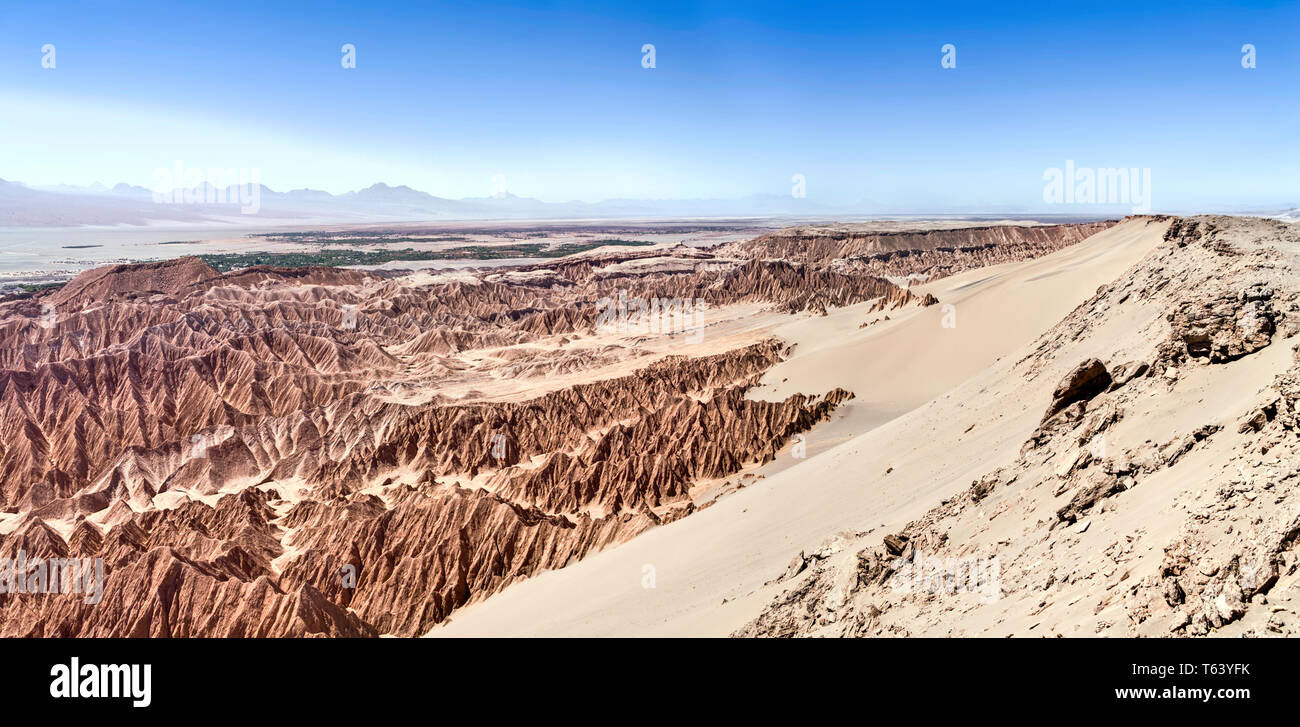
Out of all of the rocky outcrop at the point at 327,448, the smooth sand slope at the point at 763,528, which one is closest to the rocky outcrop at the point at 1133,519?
the smooth sand slope at the point at 763,528

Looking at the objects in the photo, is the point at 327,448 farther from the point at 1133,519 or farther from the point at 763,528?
the point at 1133,519

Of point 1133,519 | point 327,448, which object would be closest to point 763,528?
point 1133,519

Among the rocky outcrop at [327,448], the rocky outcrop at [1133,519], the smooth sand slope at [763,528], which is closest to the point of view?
the rocky outcrop at [1133,519]

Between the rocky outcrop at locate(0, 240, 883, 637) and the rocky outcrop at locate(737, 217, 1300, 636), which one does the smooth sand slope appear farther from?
the rocky outcrop at locate(0, 240, 883, 637)

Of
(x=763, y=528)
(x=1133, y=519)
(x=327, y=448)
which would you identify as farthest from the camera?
(x=327, y=448)

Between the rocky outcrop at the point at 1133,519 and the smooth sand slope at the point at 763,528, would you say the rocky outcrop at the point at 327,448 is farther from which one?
the rocky outcrop at the point at 1133,519

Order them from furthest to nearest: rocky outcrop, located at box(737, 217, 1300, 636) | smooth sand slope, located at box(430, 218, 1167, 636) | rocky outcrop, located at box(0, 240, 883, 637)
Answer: rocky outcrop, located at box(0, 240, 883, 637) < smooth sand slope, located at box(430, 218, 1167, 636) < rocky outcrop, located at box(737, 217, 1300, 636)

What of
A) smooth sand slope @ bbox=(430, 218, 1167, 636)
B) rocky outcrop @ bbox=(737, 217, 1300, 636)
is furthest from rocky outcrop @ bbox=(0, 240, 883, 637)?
rocky outcrop @ bbox=(737, 217, 1300, 636)

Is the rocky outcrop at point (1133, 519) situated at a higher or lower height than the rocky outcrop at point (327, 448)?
higher

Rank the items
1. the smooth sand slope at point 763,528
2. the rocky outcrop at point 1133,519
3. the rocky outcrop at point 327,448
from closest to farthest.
A: the rocky outcrop at point 1133,519 < the smooth sand slope at point 763,528 < the rocky outcrop at point 327,448

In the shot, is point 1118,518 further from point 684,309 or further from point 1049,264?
point 684,309

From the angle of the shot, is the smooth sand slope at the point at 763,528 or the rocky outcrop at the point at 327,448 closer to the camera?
the smooth sand slope at the point at 763,528
